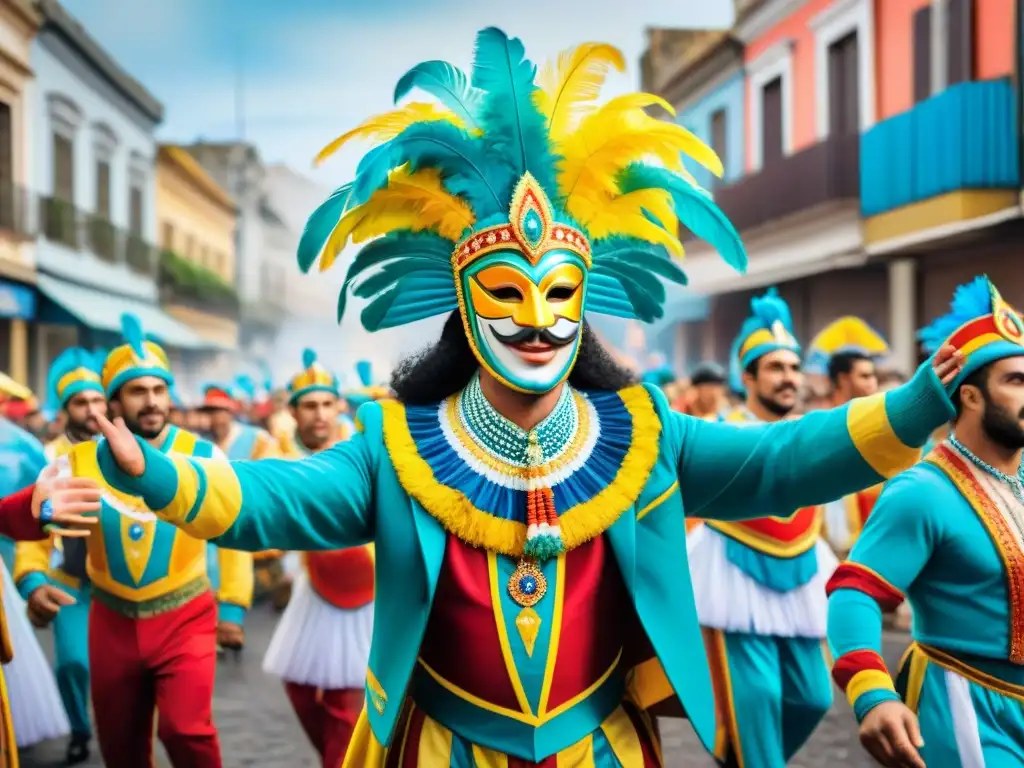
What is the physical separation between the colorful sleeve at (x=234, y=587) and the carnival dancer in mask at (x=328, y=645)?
1.38 ft

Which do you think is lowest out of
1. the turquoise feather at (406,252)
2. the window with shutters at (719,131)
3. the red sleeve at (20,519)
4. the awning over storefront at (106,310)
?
the red sleeve at (20,519)

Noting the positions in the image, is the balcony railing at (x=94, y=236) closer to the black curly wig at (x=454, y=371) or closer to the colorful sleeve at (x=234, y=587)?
the colorful sleeve at (x=234, y=587)

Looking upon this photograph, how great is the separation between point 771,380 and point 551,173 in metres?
3.53

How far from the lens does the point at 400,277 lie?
3.40 metres

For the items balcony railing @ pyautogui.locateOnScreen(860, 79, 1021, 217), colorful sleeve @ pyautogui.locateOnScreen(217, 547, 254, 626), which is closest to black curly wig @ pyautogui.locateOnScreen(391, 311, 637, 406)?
colorful sleeve @ pyautogui.locateOnScreen(217, 547, 254, 626)

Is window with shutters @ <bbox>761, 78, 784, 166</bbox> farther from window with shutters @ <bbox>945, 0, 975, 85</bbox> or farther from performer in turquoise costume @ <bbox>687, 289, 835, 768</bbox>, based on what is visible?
performer in turquoise costume @ <bbox>687, 289, 835, 768</bbox>

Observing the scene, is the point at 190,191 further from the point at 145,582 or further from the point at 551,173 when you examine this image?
the point at 551,173

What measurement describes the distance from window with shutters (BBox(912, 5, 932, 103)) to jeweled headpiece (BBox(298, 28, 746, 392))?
1303 cm

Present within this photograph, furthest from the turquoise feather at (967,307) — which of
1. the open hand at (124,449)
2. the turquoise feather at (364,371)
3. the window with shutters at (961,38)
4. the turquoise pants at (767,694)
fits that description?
the window with shutters at (961,38)

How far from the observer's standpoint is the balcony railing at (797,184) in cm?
1756

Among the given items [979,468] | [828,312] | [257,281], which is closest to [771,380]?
[979,468]

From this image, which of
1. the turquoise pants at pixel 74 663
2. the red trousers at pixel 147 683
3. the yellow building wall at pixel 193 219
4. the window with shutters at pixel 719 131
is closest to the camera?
the red trousers at pixel 147 683

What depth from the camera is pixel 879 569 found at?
371 centimetres

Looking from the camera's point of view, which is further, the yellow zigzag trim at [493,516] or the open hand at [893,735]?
the open hand at [893,735]
